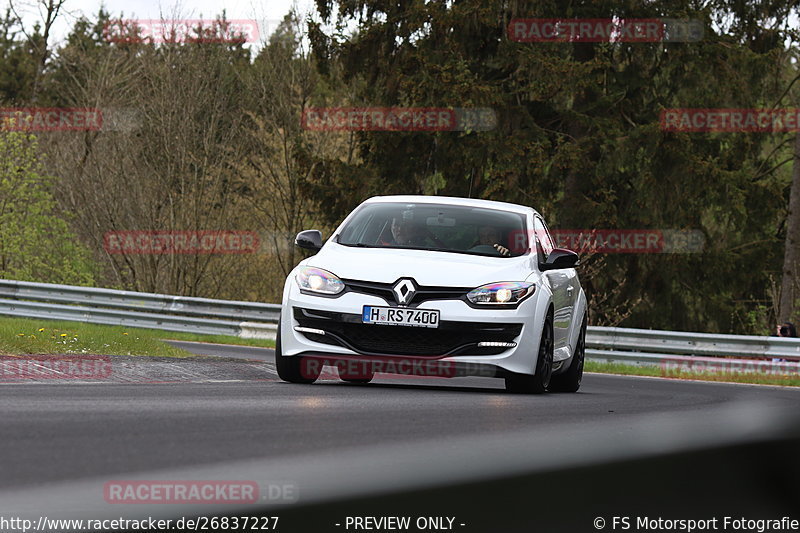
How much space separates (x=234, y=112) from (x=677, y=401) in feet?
77.1

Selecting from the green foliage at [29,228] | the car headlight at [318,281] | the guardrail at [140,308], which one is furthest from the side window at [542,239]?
the green foliage at [29,228]

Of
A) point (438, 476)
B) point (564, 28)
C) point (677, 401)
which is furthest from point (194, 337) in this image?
point (438, 476)

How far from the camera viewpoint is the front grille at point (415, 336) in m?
10.1

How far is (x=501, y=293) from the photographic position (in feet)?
33.7

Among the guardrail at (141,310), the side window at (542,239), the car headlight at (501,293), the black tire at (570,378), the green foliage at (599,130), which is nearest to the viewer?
the car headlight at (501,293)

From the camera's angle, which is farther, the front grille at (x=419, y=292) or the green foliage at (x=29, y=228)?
the green foliage at (x=29, y=228)

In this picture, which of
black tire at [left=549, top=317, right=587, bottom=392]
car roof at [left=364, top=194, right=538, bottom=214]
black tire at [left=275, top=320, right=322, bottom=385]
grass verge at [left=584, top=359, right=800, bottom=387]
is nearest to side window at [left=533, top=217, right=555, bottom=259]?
car roof at [left=364, top=194, right=538, bottom=214]

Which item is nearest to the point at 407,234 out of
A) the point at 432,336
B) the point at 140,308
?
the point at 432,336

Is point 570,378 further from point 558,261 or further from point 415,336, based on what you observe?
point 415,336

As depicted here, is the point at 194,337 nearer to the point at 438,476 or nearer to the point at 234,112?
the point at 234,112

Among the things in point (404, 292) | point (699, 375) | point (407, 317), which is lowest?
point (699, 375)

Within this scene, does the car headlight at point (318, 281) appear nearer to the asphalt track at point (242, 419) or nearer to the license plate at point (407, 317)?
the license plate at point (407, 317)

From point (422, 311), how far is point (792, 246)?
2503 centimetres

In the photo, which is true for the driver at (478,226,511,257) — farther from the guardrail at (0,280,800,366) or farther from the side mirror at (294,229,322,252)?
the guardrail at (0,280,800,366)
